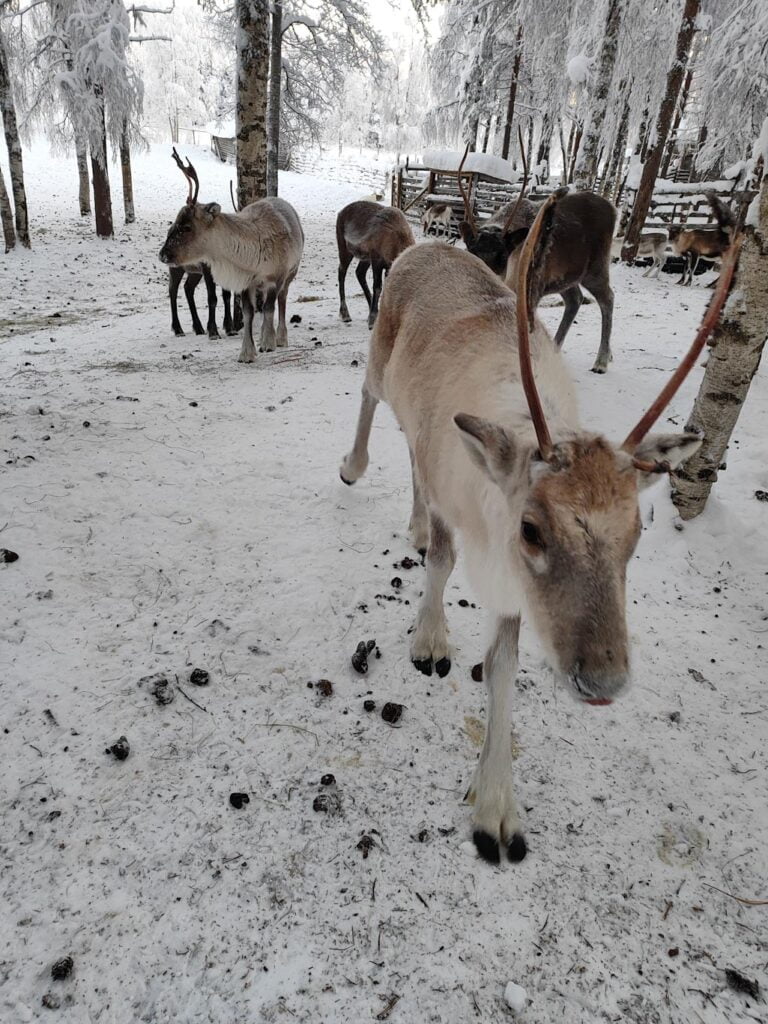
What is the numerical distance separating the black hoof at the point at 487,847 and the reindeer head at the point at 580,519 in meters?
0.83

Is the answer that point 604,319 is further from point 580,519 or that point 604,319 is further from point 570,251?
point 580,519

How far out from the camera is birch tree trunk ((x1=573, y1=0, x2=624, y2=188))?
37.7 feet

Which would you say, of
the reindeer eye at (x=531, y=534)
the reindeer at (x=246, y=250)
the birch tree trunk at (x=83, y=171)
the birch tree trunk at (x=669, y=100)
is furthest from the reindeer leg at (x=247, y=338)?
the birch tree trunk at (x=83, y=171)

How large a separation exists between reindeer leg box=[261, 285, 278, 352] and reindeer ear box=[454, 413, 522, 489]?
19.3 ft

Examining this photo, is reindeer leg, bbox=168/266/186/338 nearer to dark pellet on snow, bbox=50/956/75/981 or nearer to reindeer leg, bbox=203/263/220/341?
reindeer leg, bbox=203/263/220/341

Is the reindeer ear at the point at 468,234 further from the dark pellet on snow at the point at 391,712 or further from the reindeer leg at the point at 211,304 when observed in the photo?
the dark pellet on snow at the point at 391,712

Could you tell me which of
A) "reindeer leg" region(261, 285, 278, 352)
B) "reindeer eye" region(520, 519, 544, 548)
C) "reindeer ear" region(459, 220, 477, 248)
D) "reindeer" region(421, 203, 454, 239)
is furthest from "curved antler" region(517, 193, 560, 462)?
"reindeer" region(421, 203, 454, 239)

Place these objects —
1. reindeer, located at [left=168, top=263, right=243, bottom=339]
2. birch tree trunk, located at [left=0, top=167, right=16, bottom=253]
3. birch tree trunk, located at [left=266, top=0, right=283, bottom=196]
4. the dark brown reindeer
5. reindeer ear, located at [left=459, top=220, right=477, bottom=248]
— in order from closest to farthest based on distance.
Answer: reindeer ear, located at [left=459, top=220, right=477, bottom=248] < the dark brown reindeer < reindeer, located at [left=168, top=263, right=243, bottom=339] < birch tree trunk, located at [left=0, top=167, right=16, bottom=253] < birch tree trunk, located at [left=266, top=0, right=283, bottom=196]

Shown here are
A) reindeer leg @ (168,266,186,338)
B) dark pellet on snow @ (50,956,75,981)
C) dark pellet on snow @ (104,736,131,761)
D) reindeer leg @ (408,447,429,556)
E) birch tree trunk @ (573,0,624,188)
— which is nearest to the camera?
dark pellet on snow @ (50,956,75,981)

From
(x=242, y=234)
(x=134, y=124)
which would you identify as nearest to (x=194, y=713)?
(x=242, y=234)

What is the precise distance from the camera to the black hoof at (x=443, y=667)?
2568 mm

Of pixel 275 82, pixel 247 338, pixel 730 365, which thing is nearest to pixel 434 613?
pixel 730 365

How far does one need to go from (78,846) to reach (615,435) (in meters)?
4.46

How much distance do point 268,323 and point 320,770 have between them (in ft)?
19.6
